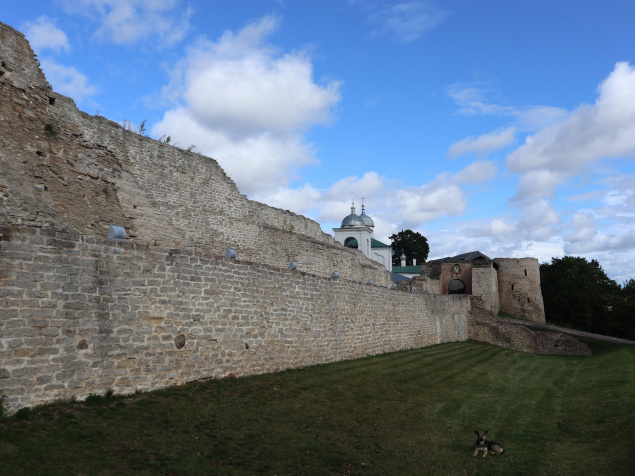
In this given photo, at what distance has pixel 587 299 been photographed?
48.9 meters

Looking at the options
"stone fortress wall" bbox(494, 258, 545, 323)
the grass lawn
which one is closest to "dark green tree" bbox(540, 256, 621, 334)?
"stone fortress wall" bbox(494, 258, 545, 323)

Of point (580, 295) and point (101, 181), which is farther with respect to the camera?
point (580, 295)

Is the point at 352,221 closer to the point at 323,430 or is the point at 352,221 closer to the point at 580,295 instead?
the point at 580,295

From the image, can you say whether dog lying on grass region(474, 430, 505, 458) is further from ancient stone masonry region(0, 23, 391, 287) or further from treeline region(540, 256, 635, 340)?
treeline region(540, 256, 635, 340)

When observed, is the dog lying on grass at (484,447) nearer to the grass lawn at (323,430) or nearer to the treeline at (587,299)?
the grass lawn at (323,430)

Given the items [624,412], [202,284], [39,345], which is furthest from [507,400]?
[39,345]

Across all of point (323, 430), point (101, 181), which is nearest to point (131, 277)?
point (323, 430)

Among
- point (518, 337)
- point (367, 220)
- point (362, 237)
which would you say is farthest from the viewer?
point (367, 220)

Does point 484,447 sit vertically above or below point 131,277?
below

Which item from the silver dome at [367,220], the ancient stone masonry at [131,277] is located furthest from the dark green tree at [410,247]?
the ancient stone masonry at [131,277]

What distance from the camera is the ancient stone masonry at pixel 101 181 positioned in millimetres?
10305

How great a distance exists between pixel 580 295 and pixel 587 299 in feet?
2.45

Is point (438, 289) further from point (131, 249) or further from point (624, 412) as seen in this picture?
point (131, 249)

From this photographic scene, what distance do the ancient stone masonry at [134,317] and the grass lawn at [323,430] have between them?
0.43 m
